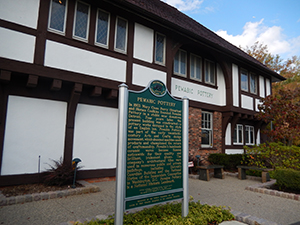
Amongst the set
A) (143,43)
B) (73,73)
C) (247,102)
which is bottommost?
(73,73)

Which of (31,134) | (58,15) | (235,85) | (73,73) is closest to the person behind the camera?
(31,134)

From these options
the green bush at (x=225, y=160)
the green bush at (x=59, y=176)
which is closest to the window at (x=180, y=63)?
the green bush at (x=225, y=160)

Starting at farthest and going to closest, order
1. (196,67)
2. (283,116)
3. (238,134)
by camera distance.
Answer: (238,134), (196,67), (283,116)

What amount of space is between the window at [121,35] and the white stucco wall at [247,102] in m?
8.38

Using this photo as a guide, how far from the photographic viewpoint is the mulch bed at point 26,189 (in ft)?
17.9

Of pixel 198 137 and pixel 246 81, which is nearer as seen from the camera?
pixel 198 137

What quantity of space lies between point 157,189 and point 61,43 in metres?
5.47

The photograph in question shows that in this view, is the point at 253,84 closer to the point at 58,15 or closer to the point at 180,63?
the point at 180,63

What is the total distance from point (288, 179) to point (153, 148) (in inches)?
206

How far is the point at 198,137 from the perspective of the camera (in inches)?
443

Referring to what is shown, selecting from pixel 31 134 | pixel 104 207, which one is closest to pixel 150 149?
pixel 104 207

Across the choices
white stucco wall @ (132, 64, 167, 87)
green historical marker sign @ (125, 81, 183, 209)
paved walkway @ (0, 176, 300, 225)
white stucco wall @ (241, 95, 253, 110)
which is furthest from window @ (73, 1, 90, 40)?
white stucco wall @ (241, 95, 253, 110)

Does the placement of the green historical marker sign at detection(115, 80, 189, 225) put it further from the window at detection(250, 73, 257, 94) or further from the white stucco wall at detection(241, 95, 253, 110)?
the window at detection(250, 73, 257, 94)

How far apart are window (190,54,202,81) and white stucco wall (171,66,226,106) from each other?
58 cm
